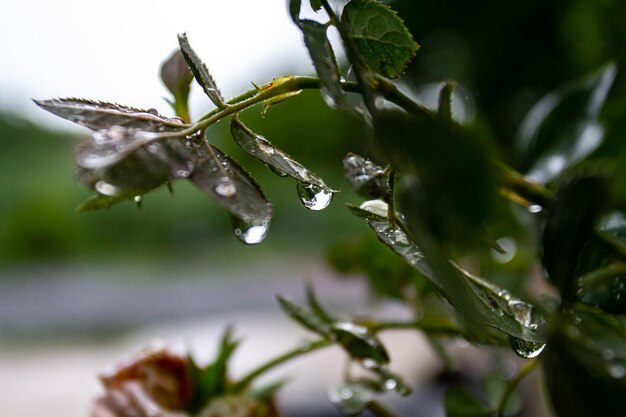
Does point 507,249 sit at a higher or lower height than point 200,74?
lower

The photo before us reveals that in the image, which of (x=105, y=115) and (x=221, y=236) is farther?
(x=221, y=236)

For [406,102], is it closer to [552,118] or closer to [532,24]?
[552,118]

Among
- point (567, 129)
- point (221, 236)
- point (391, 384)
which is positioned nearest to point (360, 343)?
point (391, 384)

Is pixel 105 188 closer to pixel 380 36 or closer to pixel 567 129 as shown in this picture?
pixel 380 36

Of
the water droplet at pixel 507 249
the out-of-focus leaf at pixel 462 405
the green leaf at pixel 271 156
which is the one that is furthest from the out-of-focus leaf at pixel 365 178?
the water droplet at pixel 507 249

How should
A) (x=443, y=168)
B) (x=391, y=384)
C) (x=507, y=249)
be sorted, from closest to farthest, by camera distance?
(x=443, y=168), (x=391, y=384), (x=507, y=249)

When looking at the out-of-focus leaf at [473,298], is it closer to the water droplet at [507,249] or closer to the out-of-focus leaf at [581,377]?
the out-of-focus leaf at [581,377]

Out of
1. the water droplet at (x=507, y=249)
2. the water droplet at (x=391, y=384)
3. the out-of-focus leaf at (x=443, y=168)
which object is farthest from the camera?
the water droplet at (x=507, y=249)
